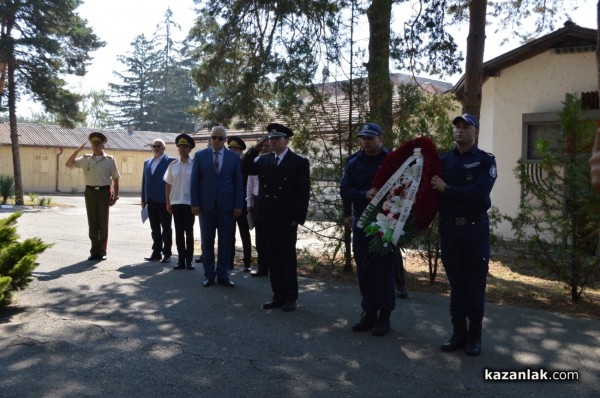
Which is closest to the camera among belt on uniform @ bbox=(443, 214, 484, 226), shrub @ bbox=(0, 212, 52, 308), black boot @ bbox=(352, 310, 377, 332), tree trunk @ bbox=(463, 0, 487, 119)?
belt on uniform @ bbox=(443, 214, 484, 226)

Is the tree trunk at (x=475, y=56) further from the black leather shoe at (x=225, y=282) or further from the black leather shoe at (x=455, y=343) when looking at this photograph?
the black leather shoe at (x=455, y=343)

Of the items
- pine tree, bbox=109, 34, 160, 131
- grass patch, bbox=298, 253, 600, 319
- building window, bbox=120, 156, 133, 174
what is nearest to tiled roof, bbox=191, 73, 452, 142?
grass patch, bbox=298, 253, 600, 319

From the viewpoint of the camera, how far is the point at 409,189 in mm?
5539

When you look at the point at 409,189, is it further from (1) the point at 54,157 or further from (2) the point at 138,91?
(2) the point at 138,91

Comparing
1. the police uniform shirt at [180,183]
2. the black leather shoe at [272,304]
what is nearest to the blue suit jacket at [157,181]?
the police uniform shirt at [180,183]

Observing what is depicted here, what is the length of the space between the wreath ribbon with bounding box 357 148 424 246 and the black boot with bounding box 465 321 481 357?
99 cm

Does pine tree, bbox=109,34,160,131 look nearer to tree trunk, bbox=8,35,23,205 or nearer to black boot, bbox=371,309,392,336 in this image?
tree trunk, bbox=8,35,23,205

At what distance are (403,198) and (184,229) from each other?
15.9 feet

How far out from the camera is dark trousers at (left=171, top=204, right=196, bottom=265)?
9.54 meters

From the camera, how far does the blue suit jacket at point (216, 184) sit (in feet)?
26.8

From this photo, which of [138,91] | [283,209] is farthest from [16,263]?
[138,91]

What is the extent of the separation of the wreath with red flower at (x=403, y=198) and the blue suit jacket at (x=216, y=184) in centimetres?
281

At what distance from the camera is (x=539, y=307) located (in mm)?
7578

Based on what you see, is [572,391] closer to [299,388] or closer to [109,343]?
[299,388]
